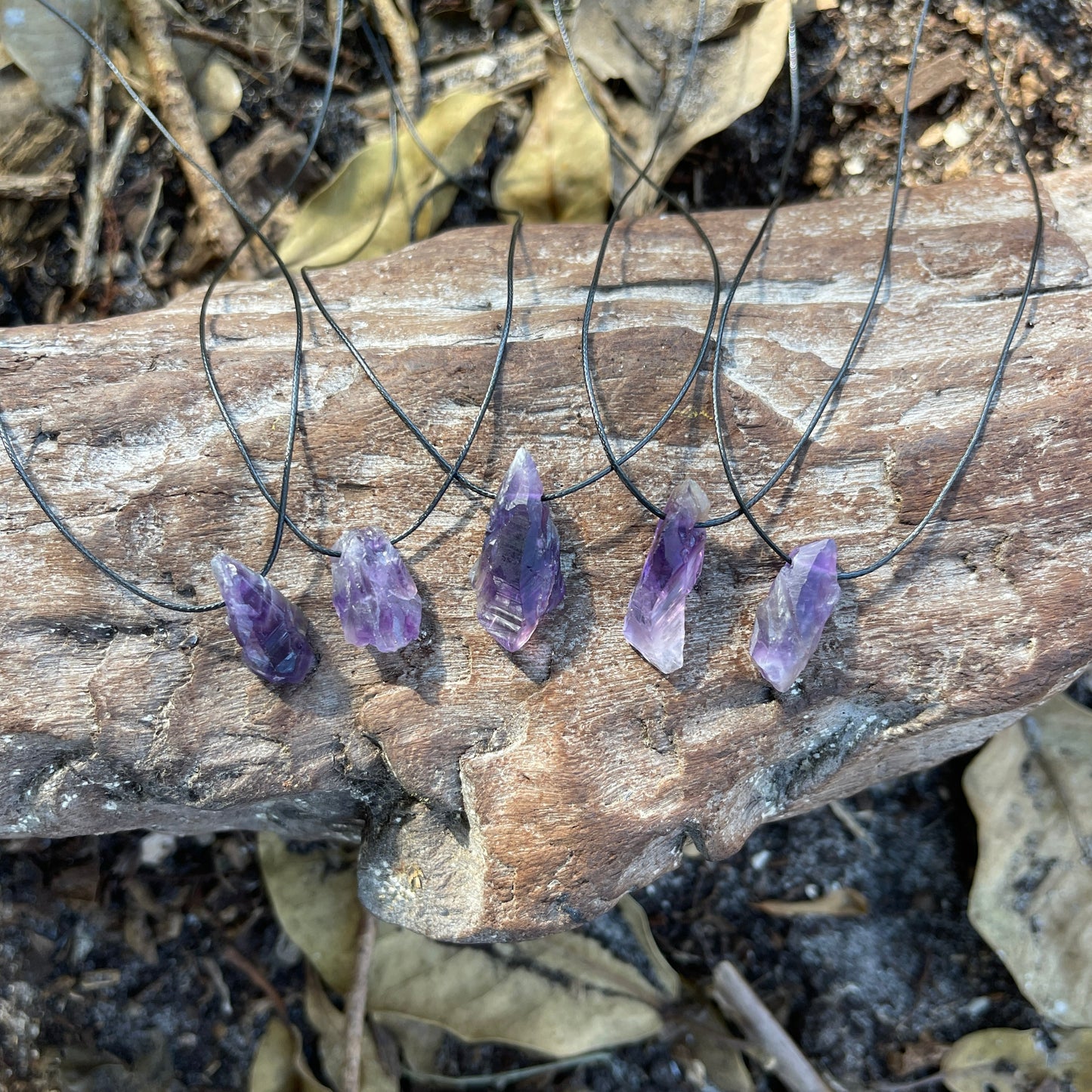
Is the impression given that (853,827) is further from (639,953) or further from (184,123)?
(184,123)

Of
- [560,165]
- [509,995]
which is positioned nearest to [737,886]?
[509,995]

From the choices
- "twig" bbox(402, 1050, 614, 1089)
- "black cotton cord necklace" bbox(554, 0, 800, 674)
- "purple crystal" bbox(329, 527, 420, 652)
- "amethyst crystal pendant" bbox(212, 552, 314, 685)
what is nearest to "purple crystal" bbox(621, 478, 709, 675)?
"black cotton cord necklace" bbox(554, 0, 800, 674)

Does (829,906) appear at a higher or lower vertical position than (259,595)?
lower

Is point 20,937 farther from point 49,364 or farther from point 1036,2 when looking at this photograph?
point 1036,2

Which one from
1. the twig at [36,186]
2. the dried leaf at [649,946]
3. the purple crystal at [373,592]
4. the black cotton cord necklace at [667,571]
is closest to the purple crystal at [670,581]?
the black cotton cord necklace at [667,571]

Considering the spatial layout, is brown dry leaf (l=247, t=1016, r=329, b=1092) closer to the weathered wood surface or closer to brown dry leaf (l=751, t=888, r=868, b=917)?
the weathered wood surface

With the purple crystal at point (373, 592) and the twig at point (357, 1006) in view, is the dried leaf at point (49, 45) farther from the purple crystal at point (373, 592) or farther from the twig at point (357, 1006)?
the twig at point (357, 1006)

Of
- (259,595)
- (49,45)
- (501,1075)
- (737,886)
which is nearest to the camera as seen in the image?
(259,595)
